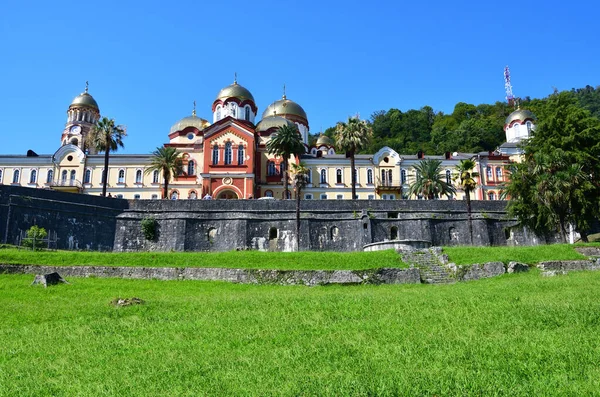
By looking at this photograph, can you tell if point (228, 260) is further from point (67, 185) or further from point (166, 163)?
point (67, 185)

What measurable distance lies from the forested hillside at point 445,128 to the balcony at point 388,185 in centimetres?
2553

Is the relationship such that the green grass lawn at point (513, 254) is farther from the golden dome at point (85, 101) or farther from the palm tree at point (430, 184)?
the golden dome at point (85, 101)

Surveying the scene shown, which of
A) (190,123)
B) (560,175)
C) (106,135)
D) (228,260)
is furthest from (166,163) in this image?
(560,175)

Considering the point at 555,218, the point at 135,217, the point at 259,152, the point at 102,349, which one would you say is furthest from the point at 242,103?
the point at 102,349

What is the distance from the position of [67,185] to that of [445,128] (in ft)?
241

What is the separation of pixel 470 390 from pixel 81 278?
2221cm

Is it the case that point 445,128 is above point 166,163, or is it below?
above

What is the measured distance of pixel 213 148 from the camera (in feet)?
178

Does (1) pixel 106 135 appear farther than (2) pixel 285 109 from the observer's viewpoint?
No

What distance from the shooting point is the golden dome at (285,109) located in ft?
210

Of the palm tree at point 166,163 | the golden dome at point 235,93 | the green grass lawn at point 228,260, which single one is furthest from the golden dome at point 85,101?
the green grass lawn at point 228,260

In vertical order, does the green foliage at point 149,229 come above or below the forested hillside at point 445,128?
below

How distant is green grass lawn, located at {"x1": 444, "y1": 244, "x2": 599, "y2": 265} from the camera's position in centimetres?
2639

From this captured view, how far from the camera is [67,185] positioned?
57031mm
